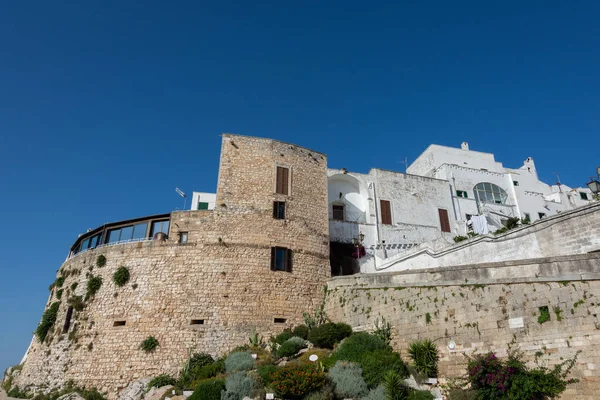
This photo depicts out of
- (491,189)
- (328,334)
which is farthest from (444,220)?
(328,334)

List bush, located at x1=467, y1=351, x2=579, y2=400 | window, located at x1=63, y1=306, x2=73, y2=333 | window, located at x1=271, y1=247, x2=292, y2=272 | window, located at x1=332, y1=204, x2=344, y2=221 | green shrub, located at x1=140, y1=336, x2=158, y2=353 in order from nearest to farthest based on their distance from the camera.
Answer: bush, located at x1=467, y1=351, x2=579, y2=400, green shrub, located at x1=140, y1=336, x2=158, y2=353, window, located at x1=63, y1=306, x2=73, y2=333, window, located at x1=271, y1=247, x2=292, y2=272, window, located at x1=332, y1=204, x2=344, y2=221

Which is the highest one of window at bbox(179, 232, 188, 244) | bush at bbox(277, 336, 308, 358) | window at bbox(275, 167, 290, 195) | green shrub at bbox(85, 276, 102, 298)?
window at bbox(275, 167, 290, 195)

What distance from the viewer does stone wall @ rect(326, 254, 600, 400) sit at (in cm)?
1123

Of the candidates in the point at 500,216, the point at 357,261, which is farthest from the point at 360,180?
the point at 500,216

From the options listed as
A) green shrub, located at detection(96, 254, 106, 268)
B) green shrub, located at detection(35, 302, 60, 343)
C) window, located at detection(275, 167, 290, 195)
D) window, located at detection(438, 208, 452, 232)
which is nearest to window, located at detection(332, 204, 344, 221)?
window, located at detection(275, 167, 290, 195)

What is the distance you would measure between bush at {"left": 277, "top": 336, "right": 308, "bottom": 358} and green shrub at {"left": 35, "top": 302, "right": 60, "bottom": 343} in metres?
13.4

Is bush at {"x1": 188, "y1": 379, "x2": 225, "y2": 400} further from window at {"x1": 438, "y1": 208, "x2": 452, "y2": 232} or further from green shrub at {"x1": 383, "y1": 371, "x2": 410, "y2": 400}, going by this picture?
Answer: window at {"x1": 438, "y1": 208, "x2": 452, "y2": 232}

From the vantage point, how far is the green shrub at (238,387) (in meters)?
13.6

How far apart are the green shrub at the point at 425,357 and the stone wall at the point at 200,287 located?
759cm

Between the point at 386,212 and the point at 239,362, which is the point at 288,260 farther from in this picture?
the point at 386,212

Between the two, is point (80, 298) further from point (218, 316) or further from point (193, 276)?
point (218, 316)

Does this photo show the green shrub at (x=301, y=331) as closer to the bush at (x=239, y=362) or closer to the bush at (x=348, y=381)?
the bush at (x=239, y=362)

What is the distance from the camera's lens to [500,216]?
3045 centimetres

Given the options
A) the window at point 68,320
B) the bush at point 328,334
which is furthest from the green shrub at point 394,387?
the window at point 68,320
